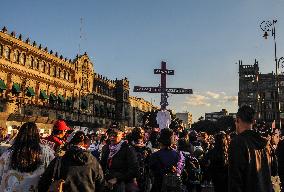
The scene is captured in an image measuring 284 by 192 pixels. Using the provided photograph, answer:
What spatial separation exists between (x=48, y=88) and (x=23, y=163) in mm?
50459

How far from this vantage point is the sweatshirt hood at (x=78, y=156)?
4113mm

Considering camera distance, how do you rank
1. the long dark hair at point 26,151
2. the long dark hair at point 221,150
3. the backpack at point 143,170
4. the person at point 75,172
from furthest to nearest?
the long dark hair at point 221,150, the backpack at point 143,170, the long dark hair at point 26,151, the person at point 75,172

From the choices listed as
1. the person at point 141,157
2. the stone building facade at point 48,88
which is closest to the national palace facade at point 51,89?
the stone building facade at point 48,88

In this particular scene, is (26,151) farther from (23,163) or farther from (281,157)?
(281,157)

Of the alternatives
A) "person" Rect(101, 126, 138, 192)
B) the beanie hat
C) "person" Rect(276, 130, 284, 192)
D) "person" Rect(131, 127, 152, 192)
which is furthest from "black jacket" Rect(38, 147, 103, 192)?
"person" Rect(276, 130, 284, 192)

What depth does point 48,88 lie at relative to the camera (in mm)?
52906

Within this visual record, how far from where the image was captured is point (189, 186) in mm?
7414

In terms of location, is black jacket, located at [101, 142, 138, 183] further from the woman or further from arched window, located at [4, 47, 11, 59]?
arched window, located at [4, 47, 11, 59]

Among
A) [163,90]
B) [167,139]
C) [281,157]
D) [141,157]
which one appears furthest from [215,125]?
[167,139]

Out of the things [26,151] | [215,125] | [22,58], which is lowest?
[26,151]

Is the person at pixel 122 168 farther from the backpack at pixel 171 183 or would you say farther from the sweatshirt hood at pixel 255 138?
the sweatshirt hood at pixel 255 138

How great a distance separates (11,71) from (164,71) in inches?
1297

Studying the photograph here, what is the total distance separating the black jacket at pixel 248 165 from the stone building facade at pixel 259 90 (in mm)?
88019

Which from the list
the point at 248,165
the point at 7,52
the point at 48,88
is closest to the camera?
the point at 248,165
